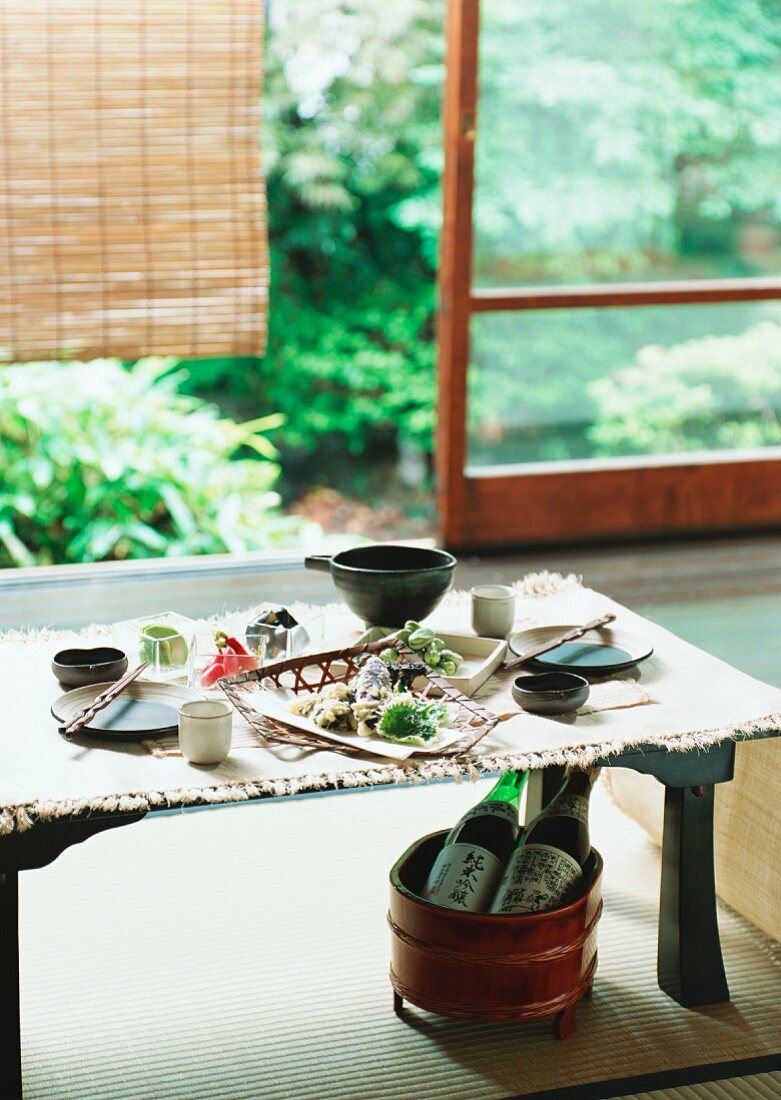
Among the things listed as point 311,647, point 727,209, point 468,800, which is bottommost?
point 468,800

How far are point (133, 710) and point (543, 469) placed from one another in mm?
2750

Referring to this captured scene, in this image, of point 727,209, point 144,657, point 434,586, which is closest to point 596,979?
point 434,586

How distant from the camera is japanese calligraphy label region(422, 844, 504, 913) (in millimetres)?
1665

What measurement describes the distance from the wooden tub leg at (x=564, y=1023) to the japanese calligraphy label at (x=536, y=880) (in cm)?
17

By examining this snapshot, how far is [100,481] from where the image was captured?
15.2 ft

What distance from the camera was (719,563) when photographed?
414cm

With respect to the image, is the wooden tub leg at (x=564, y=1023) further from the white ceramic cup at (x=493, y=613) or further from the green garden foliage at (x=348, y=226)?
the green garden foliage at (x=348, y=226)

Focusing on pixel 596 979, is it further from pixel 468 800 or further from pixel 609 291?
pixel 609 291

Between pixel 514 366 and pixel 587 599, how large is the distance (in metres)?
2.08

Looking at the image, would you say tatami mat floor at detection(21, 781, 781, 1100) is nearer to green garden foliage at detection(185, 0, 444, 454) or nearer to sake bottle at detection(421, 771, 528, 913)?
sake bottle at detection(421, 771, 528, 913)

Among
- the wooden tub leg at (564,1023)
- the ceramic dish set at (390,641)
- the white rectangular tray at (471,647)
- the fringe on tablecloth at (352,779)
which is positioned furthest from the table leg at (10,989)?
the wooden tub leg at (564,1023)

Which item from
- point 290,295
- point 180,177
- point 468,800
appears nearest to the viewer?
point 468,800

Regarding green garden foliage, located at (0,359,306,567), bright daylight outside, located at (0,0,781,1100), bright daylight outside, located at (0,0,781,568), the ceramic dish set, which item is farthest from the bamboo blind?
the ceramic dish set

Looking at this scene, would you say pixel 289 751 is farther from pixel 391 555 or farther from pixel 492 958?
pixel 391 555
